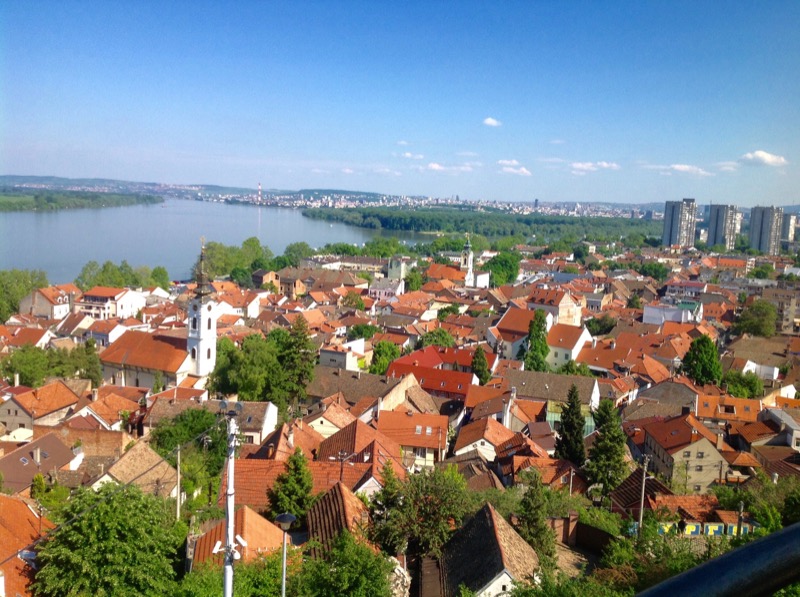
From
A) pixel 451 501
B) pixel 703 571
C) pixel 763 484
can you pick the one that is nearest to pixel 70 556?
pixel 451 501

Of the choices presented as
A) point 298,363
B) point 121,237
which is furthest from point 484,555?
point 121,237

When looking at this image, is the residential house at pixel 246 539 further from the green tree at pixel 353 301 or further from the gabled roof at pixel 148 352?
the green tree at pixel 353 301

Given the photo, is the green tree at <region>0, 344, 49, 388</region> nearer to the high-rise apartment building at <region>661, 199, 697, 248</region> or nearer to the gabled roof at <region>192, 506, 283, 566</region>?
the gabled roof at <region>192, 506, 283, 566</region>

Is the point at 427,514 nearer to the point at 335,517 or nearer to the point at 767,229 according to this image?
the point at 335,517

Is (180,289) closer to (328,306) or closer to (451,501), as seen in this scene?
(328,306)

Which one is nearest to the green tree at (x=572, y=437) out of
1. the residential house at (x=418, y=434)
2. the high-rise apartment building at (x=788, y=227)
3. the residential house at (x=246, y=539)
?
the residential house at (x=418, y=434)
